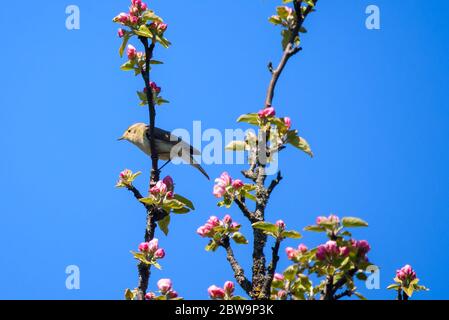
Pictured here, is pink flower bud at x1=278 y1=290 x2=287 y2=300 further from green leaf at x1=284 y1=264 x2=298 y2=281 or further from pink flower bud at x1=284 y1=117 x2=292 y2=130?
pink flower bud at x1=284 y1=117 x2=292 y2=130

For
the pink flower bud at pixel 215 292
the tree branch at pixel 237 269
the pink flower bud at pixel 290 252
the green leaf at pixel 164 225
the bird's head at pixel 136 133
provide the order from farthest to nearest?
the bird's head at pixel 136 133, the green leaf at pixel 164 225, the tree branch at pixel 237 269, the pink flower bud at pixel 290 252, the pink flower bud at pixel 215 292

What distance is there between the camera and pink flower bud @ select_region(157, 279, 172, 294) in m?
5.21

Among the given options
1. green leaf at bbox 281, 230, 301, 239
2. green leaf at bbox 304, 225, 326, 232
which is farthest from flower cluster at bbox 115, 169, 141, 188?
green leaf at bbox 304, 225, 326, 232

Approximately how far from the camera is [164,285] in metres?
5.21

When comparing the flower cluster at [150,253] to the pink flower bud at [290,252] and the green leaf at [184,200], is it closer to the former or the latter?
the green leaf at [184,200]

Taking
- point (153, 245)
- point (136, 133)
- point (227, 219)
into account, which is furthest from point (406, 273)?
point (136, 133)

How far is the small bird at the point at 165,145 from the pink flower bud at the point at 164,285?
13.1 ft

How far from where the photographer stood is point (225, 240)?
19.7ft

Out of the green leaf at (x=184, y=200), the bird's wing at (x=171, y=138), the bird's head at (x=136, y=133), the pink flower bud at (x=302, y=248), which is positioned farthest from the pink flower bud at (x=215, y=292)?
the bird's head at (x=136, y=133)

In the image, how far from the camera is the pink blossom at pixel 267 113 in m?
5.71

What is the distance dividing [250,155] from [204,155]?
472 millimetres
